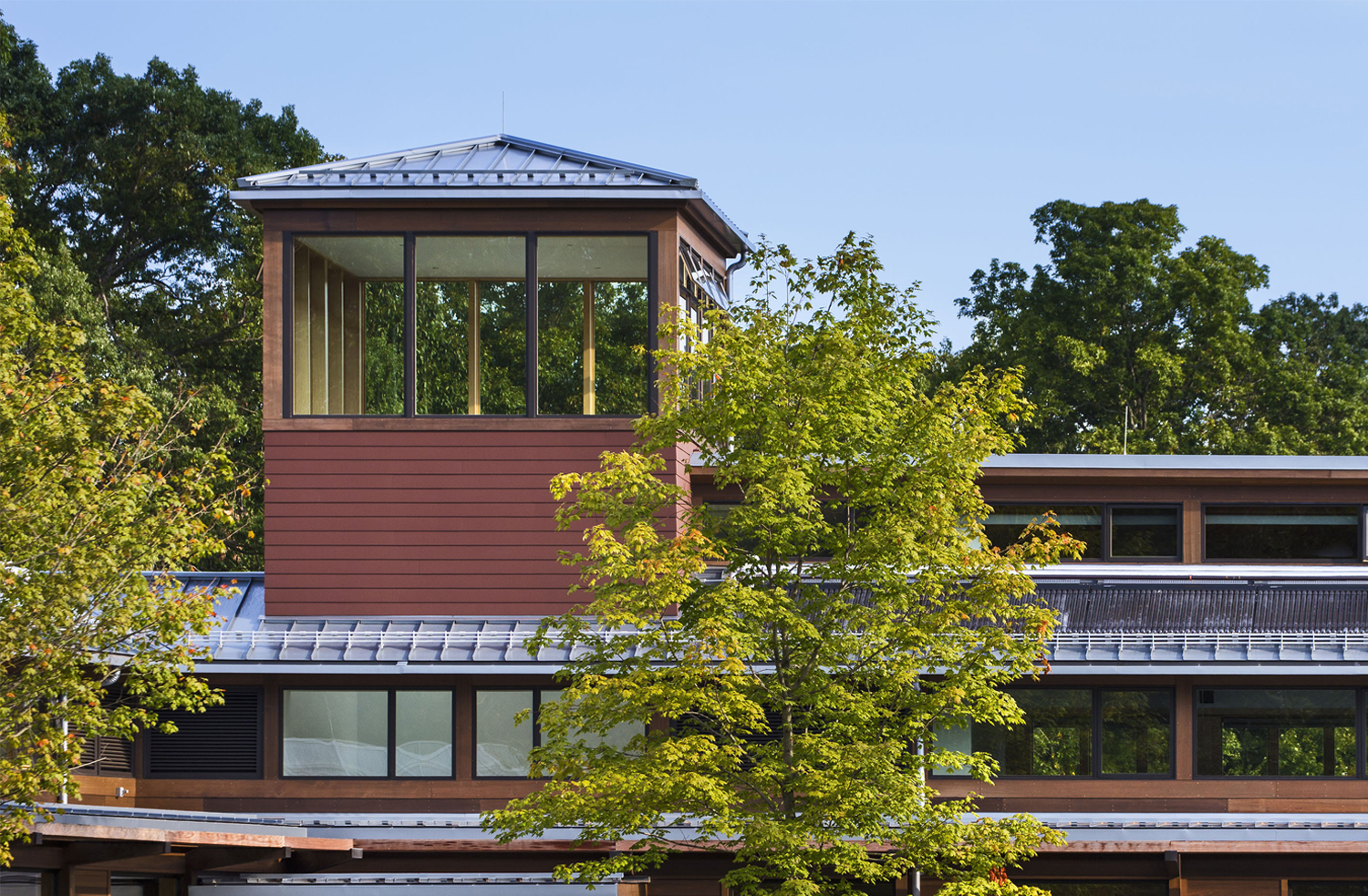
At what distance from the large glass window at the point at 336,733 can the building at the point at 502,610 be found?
3 centimetres

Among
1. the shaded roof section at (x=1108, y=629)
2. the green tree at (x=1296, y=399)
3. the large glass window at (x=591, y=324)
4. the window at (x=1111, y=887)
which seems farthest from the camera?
the green tree at (x=1296, y=399)

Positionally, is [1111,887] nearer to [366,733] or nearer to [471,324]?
[366,733]

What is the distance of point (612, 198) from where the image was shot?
69.8 ft

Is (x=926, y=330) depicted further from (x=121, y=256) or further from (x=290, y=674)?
(x=121, y=256)

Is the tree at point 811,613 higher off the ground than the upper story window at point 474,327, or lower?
lower

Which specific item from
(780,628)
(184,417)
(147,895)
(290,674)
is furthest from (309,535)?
(184,417)

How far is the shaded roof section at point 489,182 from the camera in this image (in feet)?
69.7

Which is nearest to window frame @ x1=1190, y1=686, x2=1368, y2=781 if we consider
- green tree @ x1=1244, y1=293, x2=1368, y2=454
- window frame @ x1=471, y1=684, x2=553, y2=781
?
window frame @ x1=471, y1=684, x2=553, y2=781

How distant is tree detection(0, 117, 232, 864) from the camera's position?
14469 mm

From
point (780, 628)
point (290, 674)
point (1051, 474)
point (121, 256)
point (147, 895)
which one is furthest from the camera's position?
point (121, 256)

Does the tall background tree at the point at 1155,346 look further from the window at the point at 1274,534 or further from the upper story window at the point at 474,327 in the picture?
the upper story window at the point at 474,327

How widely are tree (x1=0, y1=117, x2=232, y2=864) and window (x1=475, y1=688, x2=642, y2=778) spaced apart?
580 centimetres

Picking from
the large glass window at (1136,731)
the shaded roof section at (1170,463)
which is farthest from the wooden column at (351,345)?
the large glass window at (1136,731)

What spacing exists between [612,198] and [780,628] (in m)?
7.89
